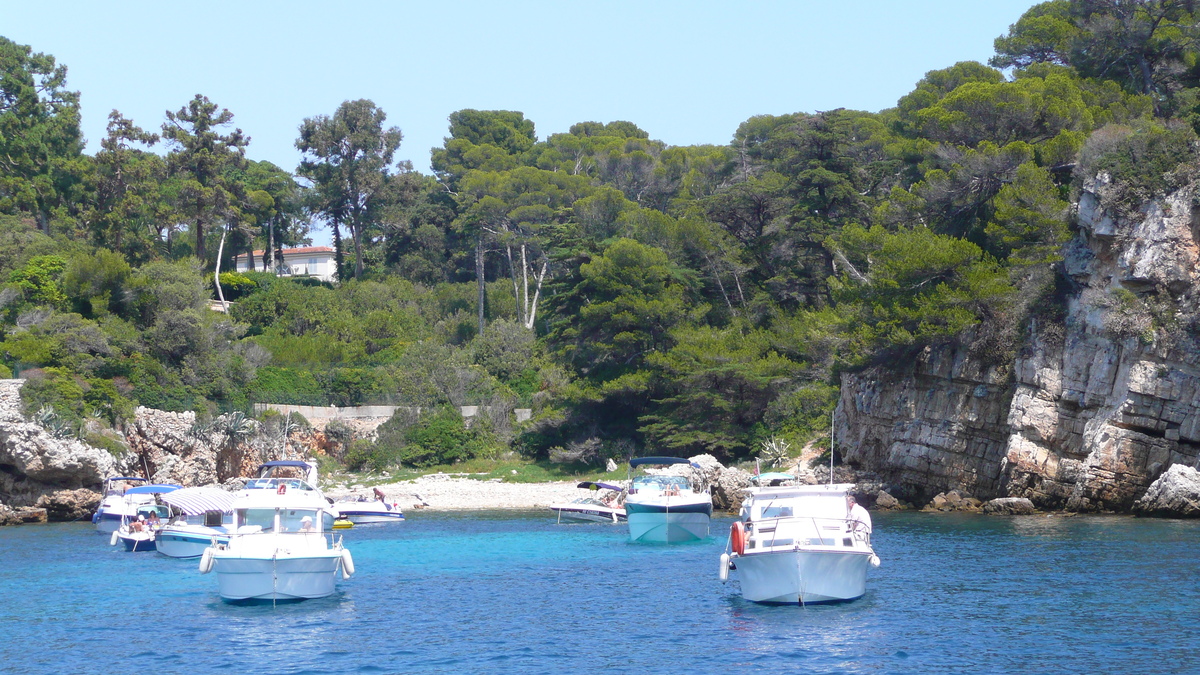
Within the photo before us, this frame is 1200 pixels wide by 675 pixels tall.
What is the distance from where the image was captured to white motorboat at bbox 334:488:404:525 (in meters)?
43.3

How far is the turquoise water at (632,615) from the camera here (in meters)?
18.4

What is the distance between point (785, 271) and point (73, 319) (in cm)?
3374

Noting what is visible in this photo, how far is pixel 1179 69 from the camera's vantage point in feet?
148

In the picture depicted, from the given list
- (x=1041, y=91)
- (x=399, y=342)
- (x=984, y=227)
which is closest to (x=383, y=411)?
(x=399, y=342)

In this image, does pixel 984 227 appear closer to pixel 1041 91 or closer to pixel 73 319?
pixel 1041 91

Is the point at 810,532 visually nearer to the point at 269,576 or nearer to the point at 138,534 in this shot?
the point at 269,576

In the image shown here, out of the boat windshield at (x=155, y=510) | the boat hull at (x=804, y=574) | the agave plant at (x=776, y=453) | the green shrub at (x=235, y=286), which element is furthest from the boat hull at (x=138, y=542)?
the green shrub at (x=235, y=286)

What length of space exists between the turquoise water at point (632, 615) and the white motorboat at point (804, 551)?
40 cm

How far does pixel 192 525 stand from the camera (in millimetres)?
33344

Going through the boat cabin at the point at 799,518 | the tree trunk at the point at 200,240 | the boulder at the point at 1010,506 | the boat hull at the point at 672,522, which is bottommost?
the boat hull at the point at 672,522

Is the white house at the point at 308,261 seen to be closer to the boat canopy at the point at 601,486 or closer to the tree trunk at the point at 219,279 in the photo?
the tree trunk at the point at 219,279

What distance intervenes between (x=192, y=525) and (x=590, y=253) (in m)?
29.4

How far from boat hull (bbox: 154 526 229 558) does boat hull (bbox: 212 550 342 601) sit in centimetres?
957

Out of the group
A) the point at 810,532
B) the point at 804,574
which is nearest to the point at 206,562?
the point at 804,574
